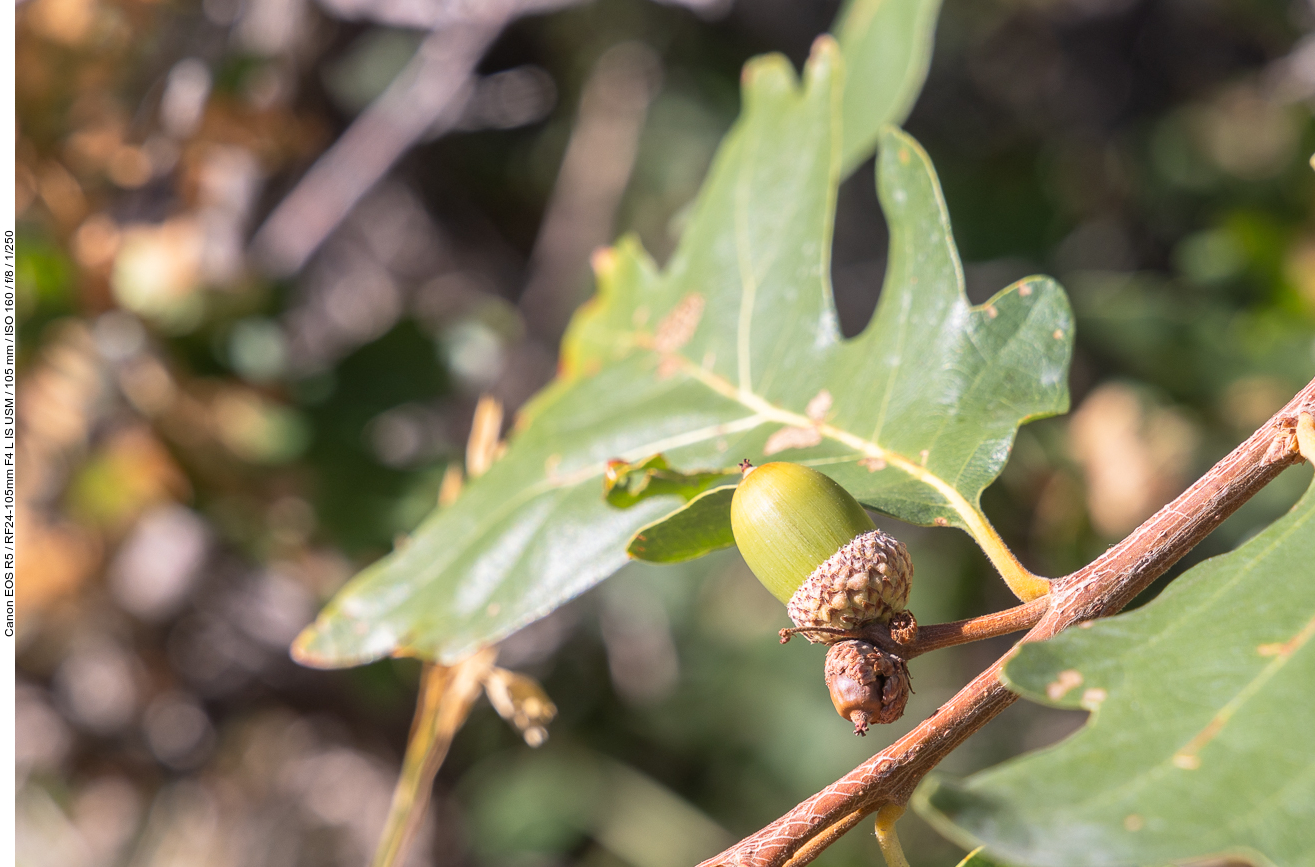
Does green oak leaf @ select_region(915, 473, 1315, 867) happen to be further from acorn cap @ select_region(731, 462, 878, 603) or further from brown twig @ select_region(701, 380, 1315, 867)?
acorn cap @ select_region(731, 462, 878, 603)

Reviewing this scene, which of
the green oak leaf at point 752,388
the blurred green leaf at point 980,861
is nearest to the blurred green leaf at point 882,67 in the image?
the green oak leaf at point 752,388

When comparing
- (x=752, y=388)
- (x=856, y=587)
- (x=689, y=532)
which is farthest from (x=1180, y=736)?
(x=752, y=388)

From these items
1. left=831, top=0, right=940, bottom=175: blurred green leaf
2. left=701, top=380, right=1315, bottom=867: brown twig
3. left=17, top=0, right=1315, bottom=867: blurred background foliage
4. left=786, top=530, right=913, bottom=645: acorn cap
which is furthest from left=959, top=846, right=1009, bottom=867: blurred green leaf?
left=17, top=0, right=1315, bottom=867: blurred background foliage

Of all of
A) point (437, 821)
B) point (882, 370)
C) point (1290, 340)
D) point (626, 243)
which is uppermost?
point (882, 370)

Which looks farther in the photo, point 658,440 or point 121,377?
point 121,377

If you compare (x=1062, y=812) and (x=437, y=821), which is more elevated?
(x=1062, y=812)

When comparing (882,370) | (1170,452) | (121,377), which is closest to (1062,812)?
(882,370)

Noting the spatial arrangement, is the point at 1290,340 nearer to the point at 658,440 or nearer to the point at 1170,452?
the point at 1170,452
